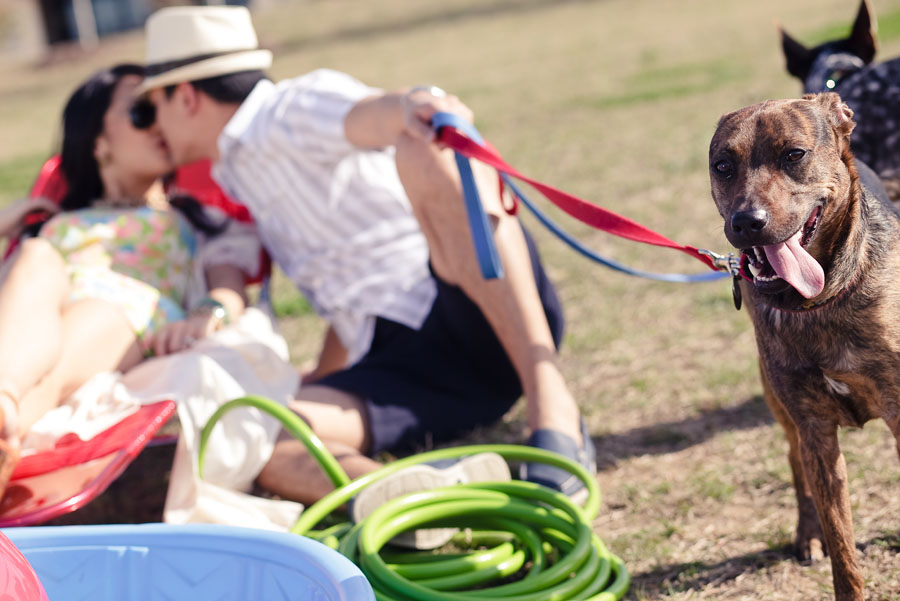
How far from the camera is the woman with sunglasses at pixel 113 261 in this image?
3164 mm

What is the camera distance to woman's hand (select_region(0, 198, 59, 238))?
3.87 m

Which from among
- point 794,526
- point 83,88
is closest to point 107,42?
point 83,88

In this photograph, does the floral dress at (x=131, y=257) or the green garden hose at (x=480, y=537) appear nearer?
the green garden hose at (x=480, y=537)

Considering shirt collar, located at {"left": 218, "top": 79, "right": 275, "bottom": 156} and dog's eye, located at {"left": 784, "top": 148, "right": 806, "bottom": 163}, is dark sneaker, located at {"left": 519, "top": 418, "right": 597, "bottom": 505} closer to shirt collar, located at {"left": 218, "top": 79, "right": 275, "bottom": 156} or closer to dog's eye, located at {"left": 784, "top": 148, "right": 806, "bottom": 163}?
dog's eye, located at {"left": 784, "top": 148, "right": 806, "bottom": 163}

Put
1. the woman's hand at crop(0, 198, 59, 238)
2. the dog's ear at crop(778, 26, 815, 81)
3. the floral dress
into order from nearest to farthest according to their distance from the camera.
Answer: the dog's ear at crop(778, 26, 815, 81)
the floral dress
the woman's hand at crop(0, 198, 59, 238)

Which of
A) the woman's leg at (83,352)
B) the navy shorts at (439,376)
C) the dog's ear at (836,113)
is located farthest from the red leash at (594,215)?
the woman's leg at (83,352)

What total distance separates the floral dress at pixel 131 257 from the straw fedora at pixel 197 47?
511 mm

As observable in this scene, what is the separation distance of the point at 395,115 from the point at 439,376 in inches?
36.1

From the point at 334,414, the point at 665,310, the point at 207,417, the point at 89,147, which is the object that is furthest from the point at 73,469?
the point at 665,310

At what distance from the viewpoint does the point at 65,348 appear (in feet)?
10.5

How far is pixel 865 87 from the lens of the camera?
9.80ft

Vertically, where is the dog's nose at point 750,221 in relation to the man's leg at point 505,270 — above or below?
above

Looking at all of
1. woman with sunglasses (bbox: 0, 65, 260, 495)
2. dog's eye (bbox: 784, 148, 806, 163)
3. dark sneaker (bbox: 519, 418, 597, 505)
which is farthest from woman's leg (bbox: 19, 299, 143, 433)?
dog's eye (bbox: 784, 148, 806, 163)

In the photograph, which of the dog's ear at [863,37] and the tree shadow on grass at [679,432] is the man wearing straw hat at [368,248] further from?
the dog's ear at [863,37]
